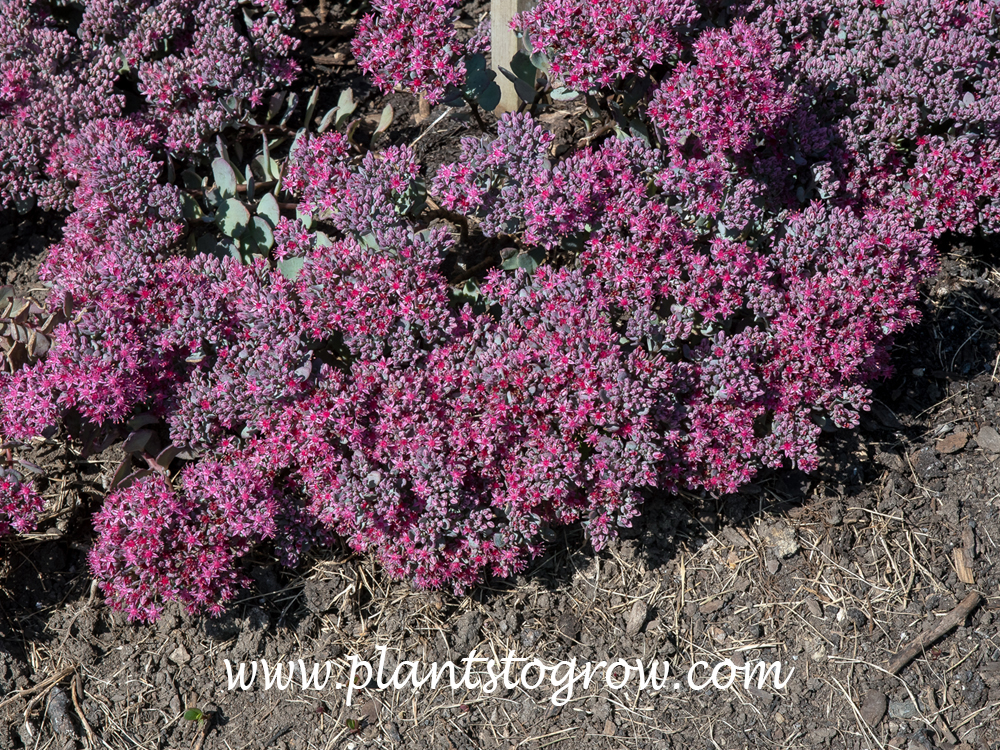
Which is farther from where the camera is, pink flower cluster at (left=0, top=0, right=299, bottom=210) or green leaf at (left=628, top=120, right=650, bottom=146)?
pink flower cluster at (left=0, top=0, right=299, bottom=210)

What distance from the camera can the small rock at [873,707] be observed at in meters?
2.46

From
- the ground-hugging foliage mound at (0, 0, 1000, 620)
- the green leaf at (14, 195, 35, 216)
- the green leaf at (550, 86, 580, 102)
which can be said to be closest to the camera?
the ground-hugging foliage mound at (0, 0, 1000, 620)

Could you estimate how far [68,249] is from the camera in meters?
2.70

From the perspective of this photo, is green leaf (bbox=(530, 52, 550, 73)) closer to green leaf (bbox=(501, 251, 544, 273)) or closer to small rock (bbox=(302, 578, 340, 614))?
green leaf (bbox=(501, 251, 544, 273))

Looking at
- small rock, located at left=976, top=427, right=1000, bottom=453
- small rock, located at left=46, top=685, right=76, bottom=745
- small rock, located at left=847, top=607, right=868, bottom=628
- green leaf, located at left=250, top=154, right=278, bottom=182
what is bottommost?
small rock, located at left=847, top=607, right=868, bottom=628

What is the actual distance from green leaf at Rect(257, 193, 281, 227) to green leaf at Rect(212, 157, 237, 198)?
134 mm

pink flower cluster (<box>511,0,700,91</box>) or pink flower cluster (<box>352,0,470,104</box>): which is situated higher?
pink flower cluster (<box>352,0,470,104</box>)

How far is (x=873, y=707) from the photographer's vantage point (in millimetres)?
2473

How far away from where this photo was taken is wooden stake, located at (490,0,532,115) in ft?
9.23

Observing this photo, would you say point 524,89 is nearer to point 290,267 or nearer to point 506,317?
point 506,317

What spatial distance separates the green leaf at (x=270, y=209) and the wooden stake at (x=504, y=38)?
2.92 feet

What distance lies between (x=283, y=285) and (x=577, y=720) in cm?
161

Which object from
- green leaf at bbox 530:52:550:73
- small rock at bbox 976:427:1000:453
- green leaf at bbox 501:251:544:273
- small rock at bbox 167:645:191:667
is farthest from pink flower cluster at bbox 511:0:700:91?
small rock at bbox 167:645:191:667

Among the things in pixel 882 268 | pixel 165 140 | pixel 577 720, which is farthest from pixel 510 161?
pixel 577 720
